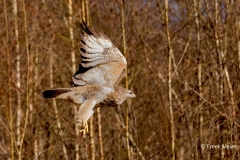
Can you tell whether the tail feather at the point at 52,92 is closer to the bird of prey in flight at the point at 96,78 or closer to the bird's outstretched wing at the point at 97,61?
the bird of prey in flight at the point at 96,78

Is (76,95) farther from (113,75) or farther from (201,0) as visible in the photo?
(201,0)

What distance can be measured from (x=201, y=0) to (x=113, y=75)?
3.22 metres

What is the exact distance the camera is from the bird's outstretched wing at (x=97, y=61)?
5613mm

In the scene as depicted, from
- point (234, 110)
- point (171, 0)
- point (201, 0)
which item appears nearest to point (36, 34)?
point (171, 0)

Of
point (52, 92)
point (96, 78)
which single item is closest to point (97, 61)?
point (96, 78)

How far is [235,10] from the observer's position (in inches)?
276

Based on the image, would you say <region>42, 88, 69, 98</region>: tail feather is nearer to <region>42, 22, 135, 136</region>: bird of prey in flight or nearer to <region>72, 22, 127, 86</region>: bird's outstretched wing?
<region>42, 22, 135, 136</region>: bird of prey in flight

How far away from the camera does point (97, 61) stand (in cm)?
566

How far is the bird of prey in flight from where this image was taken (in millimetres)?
5512

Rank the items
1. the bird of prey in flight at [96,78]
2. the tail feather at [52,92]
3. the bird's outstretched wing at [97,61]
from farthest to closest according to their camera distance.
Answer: the bird's outstretched wing at [97,61], the bird of prey in flight at [96,78], the tail feather at [52,92]

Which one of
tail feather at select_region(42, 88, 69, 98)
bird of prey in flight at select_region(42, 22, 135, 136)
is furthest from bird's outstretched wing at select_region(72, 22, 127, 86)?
tail feather at select_region(42, 88, 69, 98)

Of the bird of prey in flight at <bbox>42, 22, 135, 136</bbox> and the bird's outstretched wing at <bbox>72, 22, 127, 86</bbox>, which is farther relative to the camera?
the bird's outstretched wing at <bbox>72, 22, 127, 86</bbox>

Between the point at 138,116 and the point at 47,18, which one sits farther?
the point at 47,18

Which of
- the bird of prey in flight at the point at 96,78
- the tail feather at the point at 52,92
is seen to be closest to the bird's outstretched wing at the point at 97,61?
the bird of prey in flight at the point at 96,78
